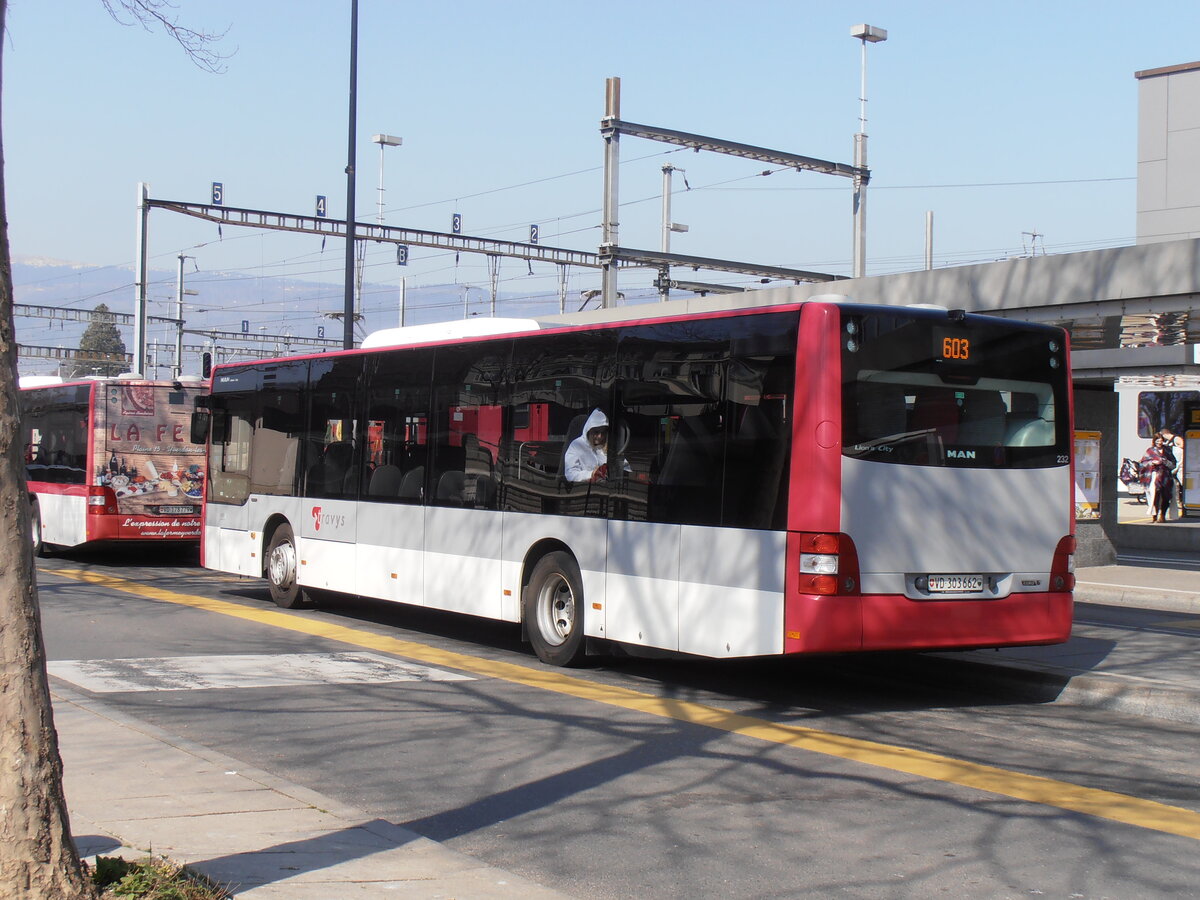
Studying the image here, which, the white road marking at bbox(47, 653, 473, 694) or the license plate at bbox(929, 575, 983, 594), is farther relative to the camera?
the white road marking at bbox(47, 653, 473, 694)

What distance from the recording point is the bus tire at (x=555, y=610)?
1102 cm

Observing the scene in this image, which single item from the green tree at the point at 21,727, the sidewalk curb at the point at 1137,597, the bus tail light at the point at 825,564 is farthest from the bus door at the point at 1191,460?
the green tree at the point at 21,727

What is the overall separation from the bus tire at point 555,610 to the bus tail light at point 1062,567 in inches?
144

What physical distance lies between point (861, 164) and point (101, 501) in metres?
18.3

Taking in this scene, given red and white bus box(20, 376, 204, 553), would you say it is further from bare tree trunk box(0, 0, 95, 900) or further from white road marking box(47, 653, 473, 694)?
bare tree trunk box(0, 0, 95, 900)

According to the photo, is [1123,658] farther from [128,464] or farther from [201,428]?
[128,464]

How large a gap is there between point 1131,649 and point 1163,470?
74.8ft

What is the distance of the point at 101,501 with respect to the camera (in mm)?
Result: 20172

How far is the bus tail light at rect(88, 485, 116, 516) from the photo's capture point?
2017 cm

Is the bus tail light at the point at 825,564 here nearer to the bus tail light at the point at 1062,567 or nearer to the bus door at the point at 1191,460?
the bus tail light at the point at 1062,567

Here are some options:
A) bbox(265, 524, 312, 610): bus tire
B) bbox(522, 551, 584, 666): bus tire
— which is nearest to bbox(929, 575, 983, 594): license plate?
bbox(522, 551, 584, 666): bus tire

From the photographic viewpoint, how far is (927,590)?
9.21 metres

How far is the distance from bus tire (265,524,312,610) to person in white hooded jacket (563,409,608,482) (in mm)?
5294

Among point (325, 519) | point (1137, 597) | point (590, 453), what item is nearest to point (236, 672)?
point (590, 453)
